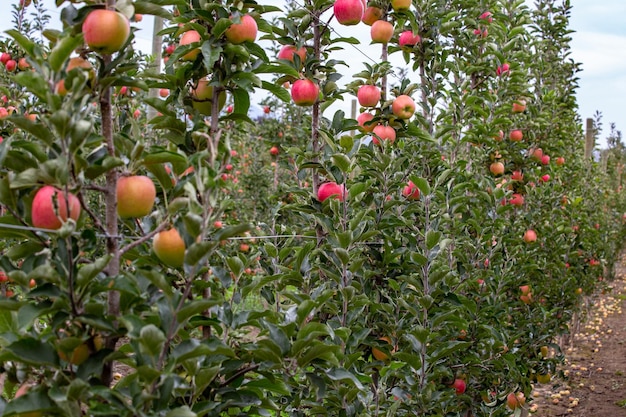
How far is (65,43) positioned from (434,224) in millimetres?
1686

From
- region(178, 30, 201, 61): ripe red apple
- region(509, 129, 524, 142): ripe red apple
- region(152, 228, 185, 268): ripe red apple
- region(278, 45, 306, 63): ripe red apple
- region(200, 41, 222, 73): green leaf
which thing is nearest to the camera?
region(152, 228, 185, 268): ripe red apple

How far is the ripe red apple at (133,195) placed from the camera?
121 cm

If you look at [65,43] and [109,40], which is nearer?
[65,43]

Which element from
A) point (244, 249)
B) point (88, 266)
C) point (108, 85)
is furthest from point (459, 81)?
point (244, 249)

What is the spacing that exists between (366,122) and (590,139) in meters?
7.72

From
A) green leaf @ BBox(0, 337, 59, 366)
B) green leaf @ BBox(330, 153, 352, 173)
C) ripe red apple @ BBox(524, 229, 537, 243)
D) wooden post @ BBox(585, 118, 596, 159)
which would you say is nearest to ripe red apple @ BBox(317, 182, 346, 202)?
green leaf @ BBox(330, 153, 352, 173)

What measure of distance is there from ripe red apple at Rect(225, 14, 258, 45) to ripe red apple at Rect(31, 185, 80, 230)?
68cm

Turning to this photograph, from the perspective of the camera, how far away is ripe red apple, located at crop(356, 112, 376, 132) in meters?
2.69

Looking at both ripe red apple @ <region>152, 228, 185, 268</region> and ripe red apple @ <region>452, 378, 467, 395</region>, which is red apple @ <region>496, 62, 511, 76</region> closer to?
ripe red apple @ <region>452, 378, 467, 395</region>

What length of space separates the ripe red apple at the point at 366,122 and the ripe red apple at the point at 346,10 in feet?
1.66

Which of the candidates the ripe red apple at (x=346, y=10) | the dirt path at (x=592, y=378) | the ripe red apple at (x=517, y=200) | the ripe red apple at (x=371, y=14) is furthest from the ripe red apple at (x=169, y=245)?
the dirt path at (x=592, y=378)

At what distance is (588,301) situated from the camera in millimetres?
8773

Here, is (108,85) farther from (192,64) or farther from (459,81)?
(459,81)

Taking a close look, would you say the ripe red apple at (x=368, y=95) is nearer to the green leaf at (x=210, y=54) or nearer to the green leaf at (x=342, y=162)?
the green leaf at (x=342, y=162)
